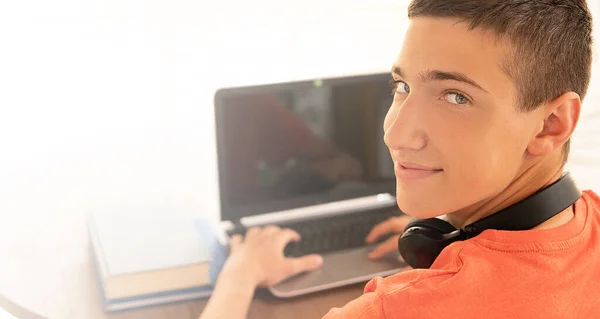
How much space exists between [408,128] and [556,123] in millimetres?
168

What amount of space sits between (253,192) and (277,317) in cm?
29

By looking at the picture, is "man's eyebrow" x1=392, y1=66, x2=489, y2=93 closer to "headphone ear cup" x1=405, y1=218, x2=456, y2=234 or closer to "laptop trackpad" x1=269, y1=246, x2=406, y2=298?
"headphone ear cup" x1=405, y1=218, x2=456, y2=234

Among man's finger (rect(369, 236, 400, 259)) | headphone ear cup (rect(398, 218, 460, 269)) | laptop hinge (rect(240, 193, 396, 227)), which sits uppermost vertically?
headphone ear cup (rect(398, 218, 460, 269))

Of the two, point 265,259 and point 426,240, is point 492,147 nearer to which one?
point 426,240

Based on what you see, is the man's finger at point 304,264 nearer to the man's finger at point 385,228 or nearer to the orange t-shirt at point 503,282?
the man's finger at point 385,228

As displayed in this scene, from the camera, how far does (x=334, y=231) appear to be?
1.20m

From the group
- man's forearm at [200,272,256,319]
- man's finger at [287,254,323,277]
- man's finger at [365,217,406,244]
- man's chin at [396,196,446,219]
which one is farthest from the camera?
man's finger at [365,217,406,244]

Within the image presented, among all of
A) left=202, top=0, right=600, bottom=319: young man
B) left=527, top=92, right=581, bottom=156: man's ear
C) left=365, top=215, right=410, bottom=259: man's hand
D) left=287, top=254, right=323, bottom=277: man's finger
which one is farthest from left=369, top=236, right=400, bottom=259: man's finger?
left=527, top=92, right=581, bottom=156: man's ear

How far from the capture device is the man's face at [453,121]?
687 mm

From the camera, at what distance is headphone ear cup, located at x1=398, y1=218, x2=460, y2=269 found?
2.71 feet

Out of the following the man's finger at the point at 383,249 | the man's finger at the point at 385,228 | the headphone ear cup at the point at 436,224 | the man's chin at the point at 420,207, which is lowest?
the man's finger at the point at 383,249

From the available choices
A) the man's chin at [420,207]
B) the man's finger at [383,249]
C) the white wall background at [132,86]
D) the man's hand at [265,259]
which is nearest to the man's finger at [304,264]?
the man's hand at [265,259]

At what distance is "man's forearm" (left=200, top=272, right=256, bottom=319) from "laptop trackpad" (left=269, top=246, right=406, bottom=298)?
5cm

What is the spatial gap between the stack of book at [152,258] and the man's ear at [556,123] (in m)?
0.56
